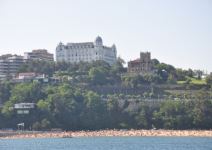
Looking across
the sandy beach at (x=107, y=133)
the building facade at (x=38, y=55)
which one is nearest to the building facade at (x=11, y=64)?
the building facade at (x=38, y=55)

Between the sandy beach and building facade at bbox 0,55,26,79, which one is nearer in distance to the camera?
the sandy beach

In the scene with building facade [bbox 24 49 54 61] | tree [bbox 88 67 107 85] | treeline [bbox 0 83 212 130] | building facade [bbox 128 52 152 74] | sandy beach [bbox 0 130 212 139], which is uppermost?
building facade [bbox 24 49 54 61]

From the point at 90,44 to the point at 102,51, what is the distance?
331cm

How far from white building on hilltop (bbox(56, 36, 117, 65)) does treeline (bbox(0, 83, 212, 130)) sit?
42399 millimetres

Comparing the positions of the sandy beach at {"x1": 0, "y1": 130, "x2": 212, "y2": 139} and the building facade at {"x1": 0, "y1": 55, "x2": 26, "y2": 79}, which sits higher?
the building facade at {"x1": 0, "y1": 55, "x2": 26, "y2": 79}

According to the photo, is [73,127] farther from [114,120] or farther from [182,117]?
[182,117]

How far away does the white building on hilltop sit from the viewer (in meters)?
152

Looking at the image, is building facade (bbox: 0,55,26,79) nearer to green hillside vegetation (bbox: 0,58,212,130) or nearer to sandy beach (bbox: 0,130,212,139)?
green hillside vegetation (bbox: 0,58,212,130)

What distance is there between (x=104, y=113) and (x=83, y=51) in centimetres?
4896

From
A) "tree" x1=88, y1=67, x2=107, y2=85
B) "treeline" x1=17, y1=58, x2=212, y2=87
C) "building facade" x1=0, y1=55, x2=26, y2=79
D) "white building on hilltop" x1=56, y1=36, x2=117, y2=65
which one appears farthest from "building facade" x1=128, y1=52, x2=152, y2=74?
"building facade" x1=0, y1=55, x2=26, y2=79

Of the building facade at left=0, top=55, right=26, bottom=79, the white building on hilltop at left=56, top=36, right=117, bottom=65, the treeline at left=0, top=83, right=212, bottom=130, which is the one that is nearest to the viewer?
the treeline at left=0, top=83, right=212, bottom=130

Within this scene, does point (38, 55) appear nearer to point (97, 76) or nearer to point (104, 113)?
point (97, 76)

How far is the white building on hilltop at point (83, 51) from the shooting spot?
151500mm

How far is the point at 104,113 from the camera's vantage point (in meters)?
105
